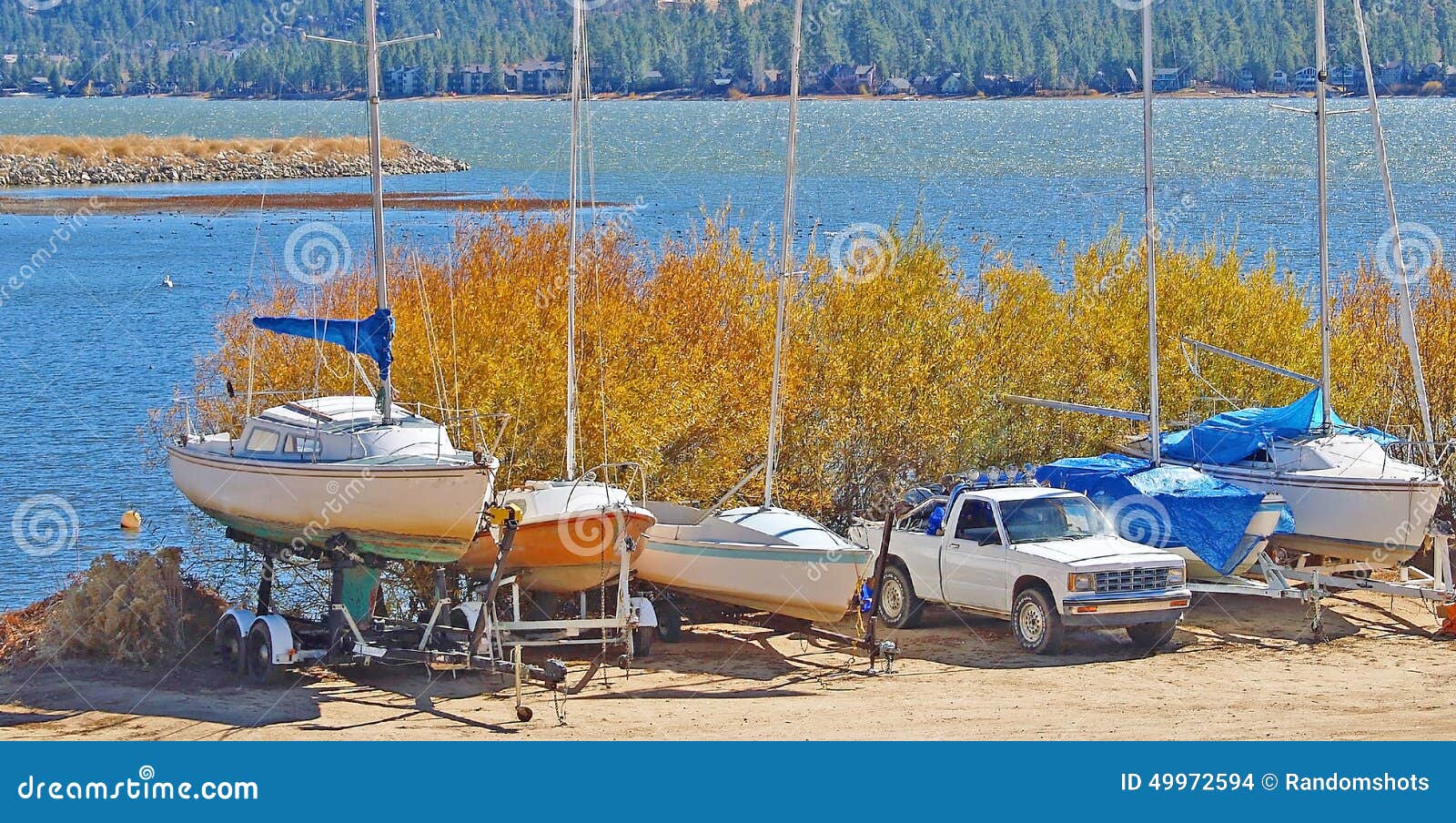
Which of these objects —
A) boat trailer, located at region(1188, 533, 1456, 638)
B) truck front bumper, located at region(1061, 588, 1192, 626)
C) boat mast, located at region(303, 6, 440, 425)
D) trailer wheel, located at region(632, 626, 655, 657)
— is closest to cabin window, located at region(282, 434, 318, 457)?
boat mast, located at region(303, 6, 440, 425)

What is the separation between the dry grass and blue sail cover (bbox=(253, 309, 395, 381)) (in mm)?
122383

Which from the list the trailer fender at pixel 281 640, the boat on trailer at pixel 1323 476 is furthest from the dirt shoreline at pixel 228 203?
the trailer fender at pixel 281 640

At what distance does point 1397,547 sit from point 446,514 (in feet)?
43.2

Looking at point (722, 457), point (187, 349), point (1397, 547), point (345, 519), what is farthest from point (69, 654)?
point (187, 349)

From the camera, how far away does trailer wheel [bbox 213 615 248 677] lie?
20.9 metres

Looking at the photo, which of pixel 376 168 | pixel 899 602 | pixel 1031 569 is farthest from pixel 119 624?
pixel 1031 569

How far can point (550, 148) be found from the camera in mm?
170875

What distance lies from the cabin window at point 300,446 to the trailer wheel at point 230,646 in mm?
2323

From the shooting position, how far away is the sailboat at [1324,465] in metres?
25.0

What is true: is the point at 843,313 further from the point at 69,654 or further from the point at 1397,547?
the point at 69,654

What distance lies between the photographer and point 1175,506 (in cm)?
2466

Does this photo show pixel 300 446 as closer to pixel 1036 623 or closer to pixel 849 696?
pixel 849 696

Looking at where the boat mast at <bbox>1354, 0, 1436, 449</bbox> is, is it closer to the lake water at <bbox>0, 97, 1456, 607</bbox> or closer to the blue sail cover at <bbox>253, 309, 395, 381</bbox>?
the lake water at <bbox>0, 97, 1456, 607</bbox>

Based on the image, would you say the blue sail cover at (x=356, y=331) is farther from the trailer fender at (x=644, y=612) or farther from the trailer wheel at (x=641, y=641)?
the trailer wheel at (x=641, y=641)
